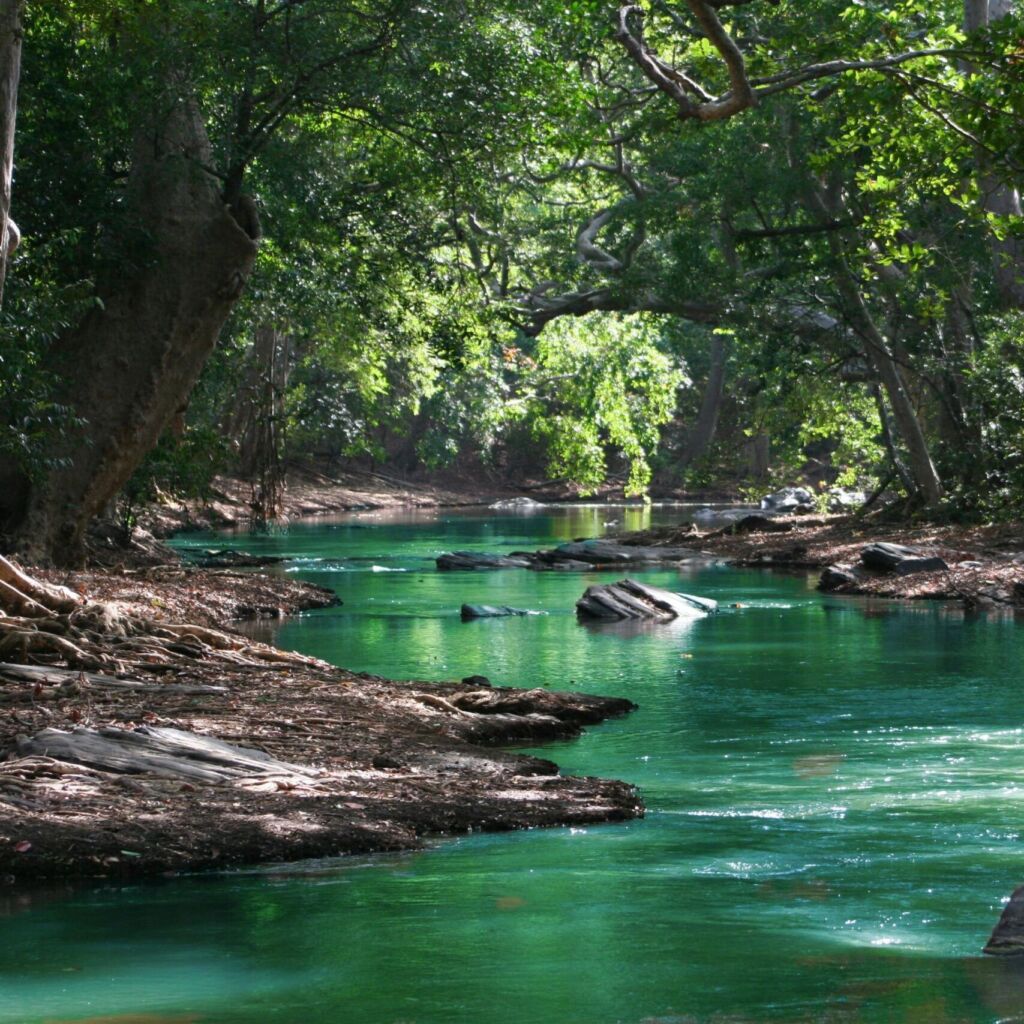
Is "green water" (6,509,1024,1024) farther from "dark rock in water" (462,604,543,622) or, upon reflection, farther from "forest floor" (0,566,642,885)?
"dark rock in water" (462,604,543,622)

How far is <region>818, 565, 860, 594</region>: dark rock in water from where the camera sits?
2662 cm

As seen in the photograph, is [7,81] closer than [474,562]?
Yes

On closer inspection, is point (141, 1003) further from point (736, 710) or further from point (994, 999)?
point (736, 710)

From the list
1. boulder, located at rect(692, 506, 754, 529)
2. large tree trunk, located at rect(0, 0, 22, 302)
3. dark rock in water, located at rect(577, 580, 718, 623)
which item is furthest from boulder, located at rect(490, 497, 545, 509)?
large tree trunk, located at rect(0, 0, 22, 302)

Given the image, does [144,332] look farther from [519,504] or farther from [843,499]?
[519,504]

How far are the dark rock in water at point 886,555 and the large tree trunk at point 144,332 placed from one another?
12.3m

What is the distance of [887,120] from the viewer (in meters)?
17.6

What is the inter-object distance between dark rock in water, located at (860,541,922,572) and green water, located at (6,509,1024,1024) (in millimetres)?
12123

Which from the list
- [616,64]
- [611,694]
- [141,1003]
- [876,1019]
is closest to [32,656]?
[611,694]

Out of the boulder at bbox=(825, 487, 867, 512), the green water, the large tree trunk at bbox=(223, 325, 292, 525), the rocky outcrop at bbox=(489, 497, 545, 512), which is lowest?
the green water

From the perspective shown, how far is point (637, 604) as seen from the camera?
2308 cm

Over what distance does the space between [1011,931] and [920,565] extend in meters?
20.3

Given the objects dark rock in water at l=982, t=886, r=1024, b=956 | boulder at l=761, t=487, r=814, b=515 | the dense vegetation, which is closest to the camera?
dark rock in water at l=982, t=886, r=1024, b=956

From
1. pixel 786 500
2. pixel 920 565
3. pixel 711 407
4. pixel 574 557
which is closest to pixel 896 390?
pixel 920 565
